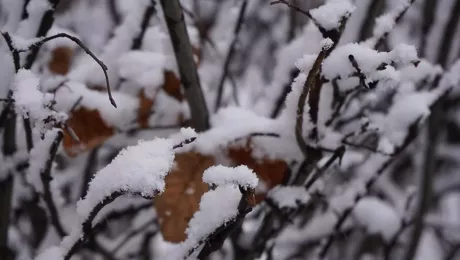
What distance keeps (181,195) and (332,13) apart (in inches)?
14.1

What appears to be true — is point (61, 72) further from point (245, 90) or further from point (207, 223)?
point (245, 90)

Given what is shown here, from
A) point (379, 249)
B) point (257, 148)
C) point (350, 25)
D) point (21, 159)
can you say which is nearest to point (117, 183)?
point (257, 148)

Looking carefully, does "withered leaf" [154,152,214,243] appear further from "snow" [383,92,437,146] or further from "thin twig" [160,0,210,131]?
"snow" [383,92,437,146]

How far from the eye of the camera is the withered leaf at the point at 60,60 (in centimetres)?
106

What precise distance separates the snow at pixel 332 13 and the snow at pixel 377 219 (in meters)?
0.82

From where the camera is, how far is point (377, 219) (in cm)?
132

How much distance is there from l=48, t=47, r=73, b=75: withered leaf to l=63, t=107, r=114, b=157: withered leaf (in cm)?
27

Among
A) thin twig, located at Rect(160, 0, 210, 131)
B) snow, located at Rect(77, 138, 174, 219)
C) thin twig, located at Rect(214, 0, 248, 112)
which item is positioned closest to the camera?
snow, located at Rect(77, 138, 174, 219)

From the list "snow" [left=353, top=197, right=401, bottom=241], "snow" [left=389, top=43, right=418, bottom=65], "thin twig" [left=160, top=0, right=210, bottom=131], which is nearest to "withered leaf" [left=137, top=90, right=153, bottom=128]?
"thin twig" [left=160, top=0, right=210, bottom=131]

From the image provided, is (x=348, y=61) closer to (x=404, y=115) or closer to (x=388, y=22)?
(x=388, y=22)

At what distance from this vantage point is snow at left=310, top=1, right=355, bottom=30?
0.61 m

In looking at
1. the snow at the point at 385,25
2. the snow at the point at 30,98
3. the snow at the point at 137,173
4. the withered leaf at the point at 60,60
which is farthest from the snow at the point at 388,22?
the withered leaf at the point at 60,60

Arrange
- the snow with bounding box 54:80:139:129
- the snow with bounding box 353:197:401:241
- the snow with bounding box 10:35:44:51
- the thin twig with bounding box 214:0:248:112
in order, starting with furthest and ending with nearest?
the snow with bounding box 353:197:401:241
the thin twig with bounding box 214:0:248:112
the snow with bounding box 54:80:139:129
the snow with bounding box 10:35:44:51

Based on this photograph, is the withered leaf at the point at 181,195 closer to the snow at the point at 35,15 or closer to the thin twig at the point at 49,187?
the thin twig at the point at 49,187
